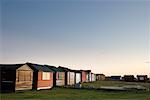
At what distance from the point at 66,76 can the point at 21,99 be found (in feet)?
121

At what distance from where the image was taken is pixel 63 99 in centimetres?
3166

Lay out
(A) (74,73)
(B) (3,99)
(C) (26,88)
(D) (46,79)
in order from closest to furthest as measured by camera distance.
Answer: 1. (B) (3,99)
2. (C) (26,88)
3. (D) (46,79)
4. (A) (74,73)

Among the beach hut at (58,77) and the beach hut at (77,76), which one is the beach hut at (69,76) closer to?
the beach hut at (58,77)

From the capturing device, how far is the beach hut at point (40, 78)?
159 feet

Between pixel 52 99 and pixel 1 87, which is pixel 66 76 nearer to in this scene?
pixel 1 87

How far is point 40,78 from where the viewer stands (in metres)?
49.9

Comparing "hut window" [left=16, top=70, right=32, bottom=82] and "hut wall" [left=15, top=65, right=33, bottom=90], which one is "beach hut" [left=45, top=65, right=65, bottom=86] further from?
"hut window" [left=16, top=70, right=32, bottom=82]

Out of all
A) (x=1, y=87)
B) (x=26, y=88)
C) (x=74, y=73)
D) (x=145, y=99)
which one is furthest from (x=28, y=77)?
(x=74, y=73)

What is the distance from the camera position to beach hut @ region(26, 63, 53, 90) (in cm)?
4838

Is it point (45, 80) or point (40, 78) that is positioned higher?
point (40, 78)

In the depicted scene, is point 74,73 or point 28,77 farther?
point 74,73

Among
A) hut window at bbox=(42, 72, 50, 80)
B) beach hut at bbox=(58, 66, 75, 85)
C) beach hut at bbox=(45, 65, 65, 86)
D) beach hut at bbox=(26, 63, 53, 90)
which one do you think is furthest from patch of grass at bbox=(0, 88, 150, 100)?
beach hut at bbox=(58, 66, 75, 85)

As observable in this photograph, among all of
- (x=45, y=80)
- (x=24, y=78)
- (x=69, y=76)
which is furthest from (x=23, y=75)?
Answer: (x=69, y=76)

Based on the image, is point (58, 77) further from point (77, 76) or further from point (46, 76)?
point (77, 76)
